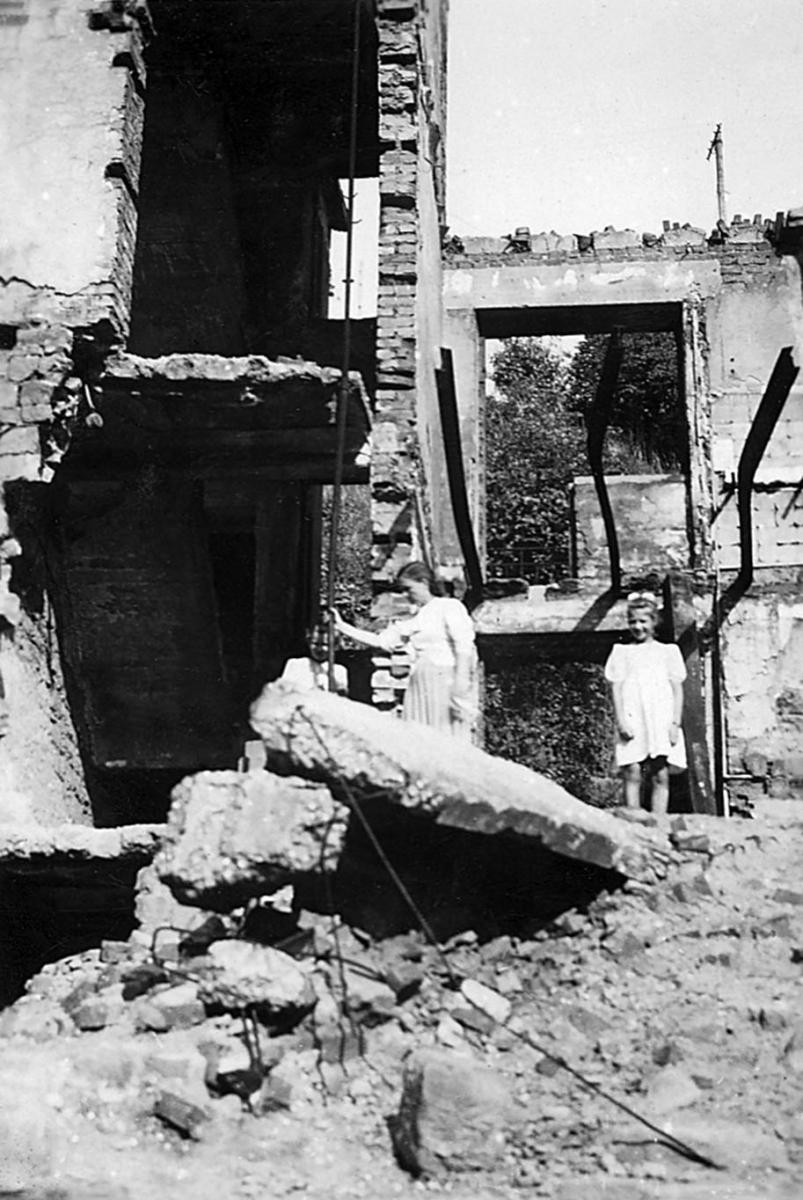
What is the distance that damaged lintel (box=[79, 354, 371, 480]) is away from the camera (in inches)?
308

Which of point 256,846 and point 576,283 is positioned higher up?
point 576,283

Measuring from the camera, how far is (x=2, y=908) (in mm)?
7742

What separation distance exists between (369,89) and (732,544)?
626 cm

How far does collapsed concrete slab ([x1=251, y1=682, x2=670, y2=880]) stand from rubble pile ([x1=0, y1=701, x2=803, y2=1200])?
0.09 metres

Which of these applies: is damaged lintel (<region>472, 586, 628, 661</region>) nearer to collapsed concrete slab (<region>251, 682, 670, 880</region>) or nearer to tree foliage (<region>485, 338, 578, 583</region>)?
collapsed concrete slab (<region>251, 682, 670, 880</region>)

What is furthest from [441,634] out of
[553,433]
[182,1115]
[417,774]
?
[553,433]

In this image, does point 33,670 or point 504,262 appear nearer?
point 33,670

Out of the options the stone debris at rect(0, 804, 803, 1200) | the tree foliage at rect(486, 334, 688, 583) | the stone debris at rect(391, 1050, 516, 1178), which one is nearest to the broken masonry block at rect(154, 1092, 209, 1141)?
the stone debris at rect(0, 804, 803, 1200)

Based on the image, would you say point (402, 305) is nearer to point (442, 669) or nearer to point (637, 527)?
point (442, 669)

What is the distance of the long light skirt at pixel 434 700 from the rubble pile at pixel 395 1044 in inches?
60.2

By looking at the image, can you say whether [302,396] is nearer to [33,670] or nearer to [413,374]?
[413,374]

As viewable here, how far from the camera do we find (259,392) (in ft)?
26.1

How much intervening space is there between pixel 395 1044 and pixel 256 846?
923 mm

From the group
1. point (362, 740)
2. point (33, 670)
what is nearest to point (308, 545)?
point (33, 670)
